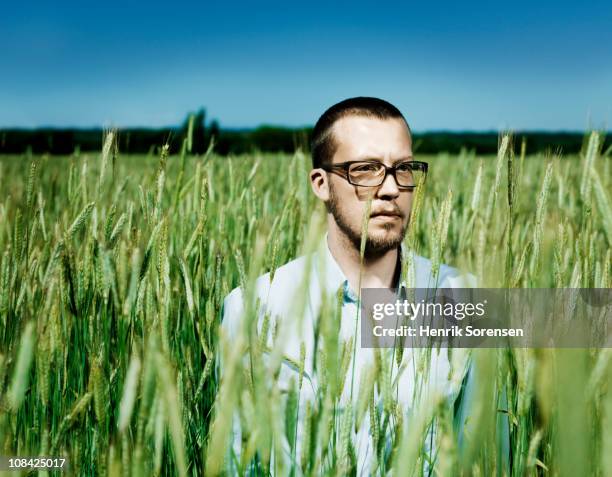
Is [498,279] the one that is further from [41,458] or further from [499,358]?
[41,458]

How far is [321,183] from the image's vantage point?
1.43 metres

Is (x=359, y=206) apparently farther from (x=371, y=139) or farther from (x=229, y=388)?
(x=229, y=388)

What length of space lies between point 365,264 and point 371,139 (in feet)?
0.95

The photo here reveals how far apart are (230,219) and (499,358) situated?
4.21 feet

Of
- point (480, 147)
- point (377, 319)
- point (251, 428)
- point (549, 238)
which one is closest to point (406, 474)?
point (251, 428)

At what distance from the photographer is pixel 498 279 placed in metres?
0.54

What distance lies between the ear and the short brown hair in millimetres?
24

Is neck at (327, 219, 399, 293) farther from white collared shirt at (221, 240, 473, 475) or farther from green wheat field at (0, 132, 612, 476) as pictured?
green wheat field at (0, 132, 612, 476)

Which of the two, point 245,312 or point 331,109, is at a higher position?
point 331,109

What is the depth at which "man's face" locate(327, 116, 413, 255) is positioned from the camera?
3.90 feet

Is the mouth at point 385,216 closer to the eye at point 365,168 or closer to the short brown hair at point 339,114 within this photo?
the eye at point 365,168

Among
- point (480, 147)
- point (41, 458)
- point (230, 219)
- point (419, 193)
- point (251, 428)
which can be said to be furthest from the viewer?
point (480, 147)

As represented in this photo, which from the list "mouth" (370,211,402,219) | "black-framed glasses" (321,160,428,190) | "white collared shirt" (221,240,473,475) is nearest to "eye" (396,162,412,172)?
"black-framed glasses" (321,160,428,190)

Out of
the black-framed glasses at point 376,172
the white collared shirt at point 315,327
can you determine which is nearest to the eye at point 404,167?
the black-framed glasses at point 376,172
